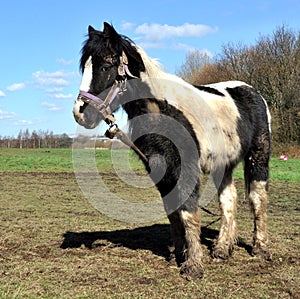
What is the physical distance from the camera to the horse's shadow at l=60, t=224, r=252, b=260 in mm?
6211

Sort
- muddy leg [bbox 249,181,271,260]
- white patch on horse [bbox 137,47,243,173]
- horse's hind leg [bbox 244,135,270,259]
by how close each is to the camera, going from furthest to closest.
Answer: horse's hind leg [bbox 244,135,270,259] < muddy leg [bbox 249,181,271,260] < white patch on horse [bbox 137,47,243,173]

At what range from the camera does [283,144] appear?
37.8 metres

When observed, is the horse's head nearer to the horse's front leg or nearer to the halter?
the halter

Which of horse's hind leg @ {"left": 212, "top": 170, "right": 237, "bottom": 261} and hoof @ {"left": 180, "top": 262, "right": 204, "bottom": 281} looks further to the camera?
horse's hind leg @ {"left": 212, "top": 170, "right": 237, "bottom": 261}

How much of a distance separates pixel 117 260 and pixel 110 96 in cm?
219

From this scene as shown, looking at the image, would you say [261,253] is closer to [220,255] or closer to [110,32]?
[220,255]

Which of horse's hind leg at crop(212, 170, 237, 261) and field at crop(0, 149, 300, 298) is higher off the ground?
horse's hind leg at crop(212, 170, 237, 261)

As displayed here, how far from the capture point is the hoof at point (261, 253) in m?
5.56

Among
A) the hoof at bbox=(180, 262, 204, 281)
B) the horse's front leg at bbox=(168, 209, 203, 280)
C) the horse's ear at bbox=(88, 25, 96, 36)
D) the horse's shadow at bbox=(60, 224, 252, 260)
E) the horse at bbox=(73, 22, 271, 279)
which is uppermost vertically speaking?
the horse's ear at bbox=(88, 25, 96, 36)

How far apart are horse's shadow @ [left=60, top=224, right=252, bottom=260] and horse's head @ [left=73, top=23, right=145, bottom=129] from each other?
2277 mm

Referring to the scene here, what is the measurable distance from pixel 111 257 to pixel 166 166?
5.49 feet

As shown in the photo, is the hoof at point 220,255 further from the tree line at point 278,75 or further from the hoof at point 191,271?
the tree line at point 278,75

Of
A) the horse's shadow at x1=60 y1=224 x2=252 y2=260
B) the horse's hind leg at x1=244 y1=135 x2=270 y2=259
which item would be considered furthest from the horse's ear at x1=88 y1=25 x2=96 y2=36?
the horse's shadow at x1=60 y1=224 x2=252 y2=260

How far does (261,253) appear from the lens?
5.64 meters
